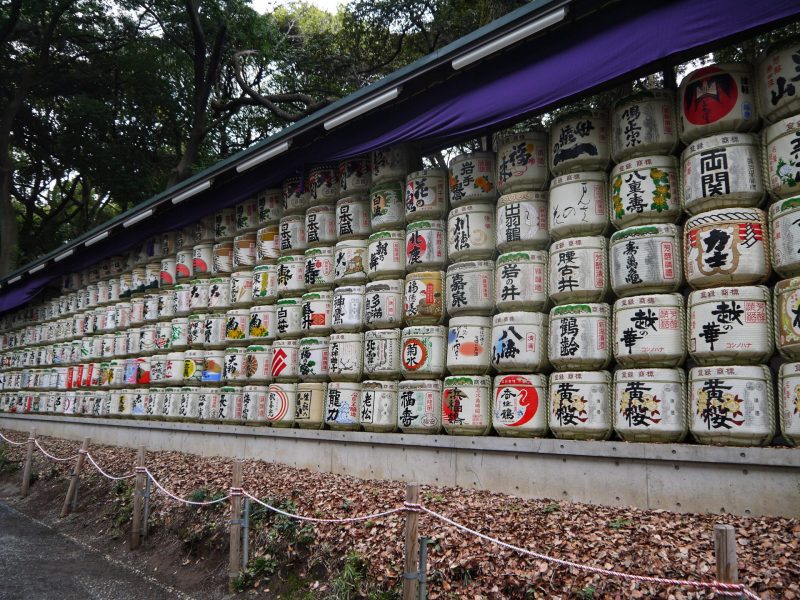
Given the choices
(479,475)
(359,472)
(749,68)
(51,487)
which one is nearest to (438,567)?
(479,475)

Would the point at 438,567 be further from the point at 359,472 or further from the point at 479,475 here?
the point at 359,472

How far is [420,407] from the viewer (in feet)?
26.4

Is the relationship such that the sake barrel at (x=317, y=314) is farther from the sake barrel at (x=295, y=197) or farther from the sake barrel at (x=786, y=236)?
the sake barrel at (x=786, y=236)

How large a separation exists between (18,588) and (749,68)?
9.64 metres

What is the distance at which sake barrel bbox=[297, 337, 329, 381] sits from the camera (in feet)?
31.4

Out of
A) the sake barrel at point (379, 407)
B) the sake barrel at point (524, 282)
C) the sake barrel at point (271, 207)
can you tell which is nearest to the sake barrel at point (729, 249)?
the sake barrel at point (524, 282)

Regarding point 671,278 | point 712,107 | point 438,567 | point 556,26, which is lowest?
point 438,567

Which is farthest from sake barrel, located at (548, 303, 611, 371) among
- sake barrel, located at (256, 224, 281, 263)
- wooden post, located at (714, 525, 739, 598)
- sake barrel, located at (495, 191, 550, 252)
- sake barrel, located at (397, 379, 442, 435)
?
sake barrel, located at (256, 224, 281, 263)

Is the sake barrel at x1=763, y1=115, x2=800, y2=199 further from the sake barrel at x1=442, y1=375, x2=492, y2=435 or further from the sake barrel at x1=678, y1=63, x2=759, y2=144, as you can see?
the sake barrel at x1=442, y1=375, x2=492, y2=435

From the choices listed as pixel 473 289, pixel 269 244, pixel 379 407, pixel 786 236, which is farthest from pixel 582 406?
pixel 269 244

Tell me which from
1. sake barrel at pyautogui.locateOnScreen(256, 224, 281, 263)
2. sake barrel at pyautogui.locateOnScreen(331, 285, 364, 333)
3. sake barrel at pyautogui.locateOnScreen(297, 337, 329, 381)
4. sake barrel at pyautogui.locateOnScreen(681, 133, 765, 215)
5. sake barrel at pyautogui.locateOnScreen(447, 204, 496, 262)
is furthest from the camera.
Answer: sake barrel at pyautogui.locateOnScreen(256, 224, 281, 263)

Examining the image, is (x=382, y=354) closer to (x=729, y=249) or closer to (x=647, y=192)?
(x=647, y=192)

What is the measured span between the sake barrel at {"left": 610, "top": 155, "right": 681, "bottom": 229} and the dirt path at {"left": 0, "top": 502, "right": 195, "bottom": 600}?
6.43m

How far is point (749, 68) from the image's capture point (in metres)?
6.23
